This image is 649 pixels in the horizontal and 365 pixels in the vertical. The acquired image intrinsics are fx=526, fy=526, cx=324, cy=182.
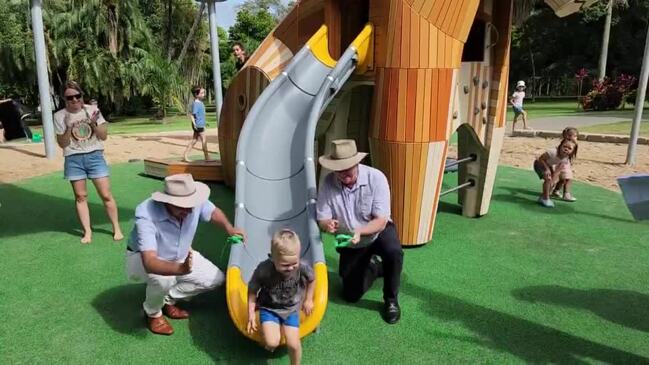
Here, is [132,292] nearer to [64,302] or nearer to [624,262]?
[64,302]

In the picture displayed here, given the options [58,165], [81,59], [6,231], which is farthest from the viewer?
[81,59]

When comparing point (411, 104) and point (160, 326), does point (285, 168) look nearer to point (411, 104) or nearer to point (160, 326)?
point (411, 104)

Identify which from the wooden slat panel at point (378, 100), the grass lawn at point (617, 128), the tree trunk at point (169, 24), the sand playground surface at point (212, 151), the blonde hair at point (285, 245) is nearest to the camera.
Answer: the blonde hair at point (285, 245)

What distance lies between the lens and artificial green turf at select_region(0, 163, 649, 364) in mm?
3150

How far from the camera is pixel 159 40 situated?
33094 millimetres

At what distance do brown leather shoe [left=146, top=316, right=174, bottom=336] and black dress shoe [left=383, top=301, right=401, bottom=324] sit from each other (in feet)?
4.64

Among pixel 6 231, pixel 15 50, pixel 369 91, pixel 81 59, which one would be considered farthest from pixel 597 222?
pixel 15 50

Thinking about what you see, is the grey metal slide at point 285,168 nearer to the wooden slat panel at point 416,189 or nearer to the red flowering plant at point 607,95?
the wooden slat panel at point 416,189

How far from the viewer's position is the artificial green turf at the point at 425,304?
10.3 feet

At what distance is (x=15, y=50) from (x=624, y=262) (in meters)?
28.0

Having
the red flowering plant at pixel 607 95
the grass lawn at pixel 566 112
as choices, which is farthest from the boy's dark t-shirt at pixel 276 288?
the red flowering plant at pixel 607 95

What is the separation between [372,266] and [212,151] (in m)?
8.93

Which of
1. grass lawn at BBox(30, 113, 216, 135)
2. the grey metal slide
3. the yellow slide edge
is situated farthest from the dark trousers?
grass lawn at BBox(30, 113, 216, 135)

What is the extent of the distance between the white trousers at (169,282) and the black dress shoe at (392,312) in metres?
1.13
